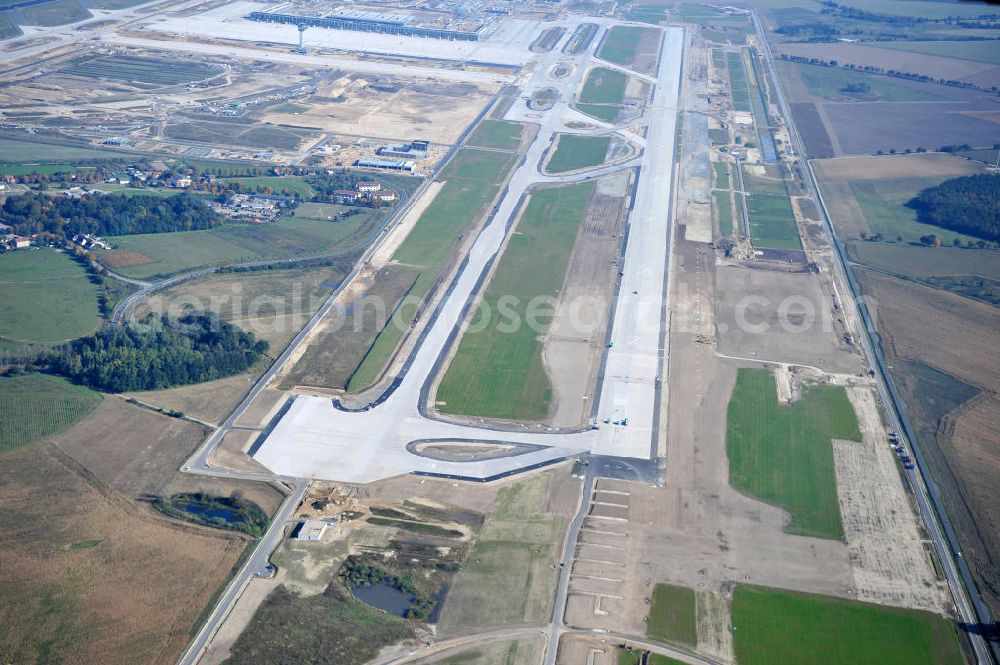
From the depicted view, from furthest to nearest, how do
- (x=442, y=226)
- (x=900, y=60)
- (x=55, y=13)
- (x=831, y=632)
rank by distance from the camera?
(x=55, y=13)
(x=900, y=60)
(x=442, y=226)
(x=831, y=632)

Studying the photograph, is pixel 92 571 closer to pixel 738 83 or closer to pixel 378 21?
pixel 738 83

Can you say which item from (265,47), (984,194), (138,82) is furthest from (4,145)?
(984,194)

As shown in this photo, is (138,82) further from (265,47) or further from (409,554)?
(409,554)

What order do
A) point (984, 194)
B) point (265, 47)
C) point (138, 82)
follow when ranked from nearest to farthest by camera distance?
point (984, 194), point (138, 82), point (265, 47)

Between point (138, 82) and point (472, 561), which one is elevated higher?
point (138, 82)

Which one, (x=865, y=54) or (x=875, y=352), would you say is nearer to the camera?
(x=875, y=352)

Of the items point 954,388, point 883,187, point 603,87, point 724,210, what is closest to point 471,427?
point 954,388
